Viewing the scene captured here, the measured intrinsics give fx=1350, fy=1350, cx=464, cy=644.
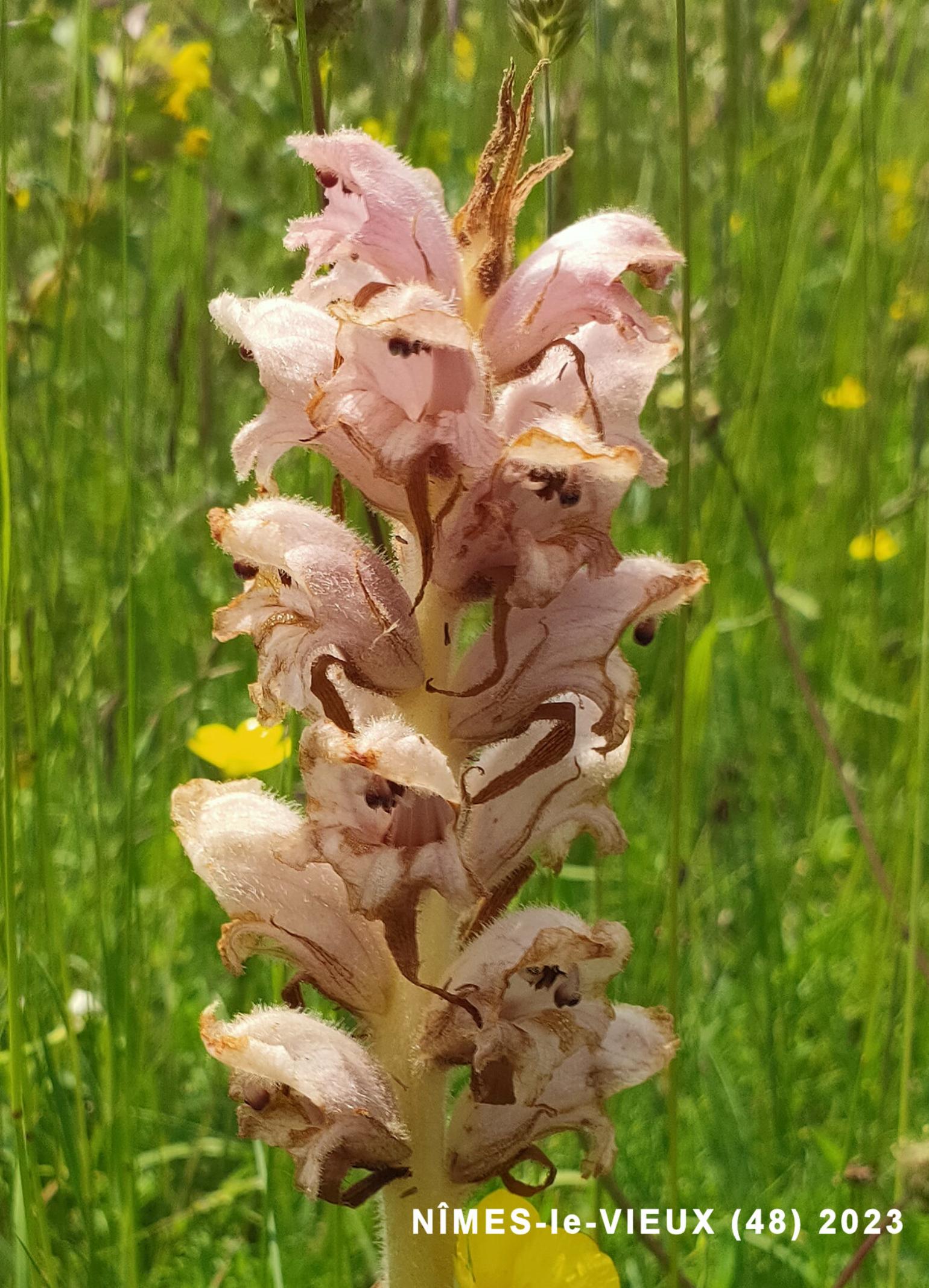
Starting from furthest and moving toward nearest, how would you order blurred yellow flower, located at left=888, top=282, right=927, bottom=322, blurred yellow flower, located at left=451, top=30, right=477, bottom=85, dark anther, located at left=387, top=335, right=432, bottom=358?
blurred yellow flower, located at left=451, top=30, right=477, bottom=85
blurred yellow flower, located at left=888, top=282, right=927, bottom=322
dark anther, located at left=387, top=335, right=432, bottom=358

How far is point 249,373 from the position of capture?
2.89 meters

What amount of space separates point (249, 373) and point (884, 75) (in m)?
1.41

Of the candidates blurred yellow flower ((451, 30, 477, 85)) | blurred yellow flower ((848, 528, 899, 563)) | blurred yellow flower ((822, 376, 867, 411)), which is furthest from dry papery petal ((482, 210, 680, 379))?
blurred yellow flower ((451, 30, 477, 85))

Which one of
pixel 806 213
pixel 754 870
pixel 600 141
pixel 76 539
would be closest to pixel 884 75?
pixel 806 213

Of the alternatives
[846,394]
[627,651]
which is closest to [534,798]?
[627,651]

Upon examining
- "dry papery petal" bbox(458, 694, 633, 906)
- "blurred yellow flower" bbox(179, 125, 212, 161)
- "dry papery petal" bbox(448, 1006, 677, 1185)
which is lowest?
"dry papery petal" bbox(448, 1006, 677, 1185)

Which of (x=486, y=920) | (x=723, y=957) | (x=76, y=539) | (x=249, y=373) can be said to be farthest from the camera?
(x=76, y=539)

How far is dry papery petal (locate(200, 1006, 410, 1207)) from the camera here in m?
0.96

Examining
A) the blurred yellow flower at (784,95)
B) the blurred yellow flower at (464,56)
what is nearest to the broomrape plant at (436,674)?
the blurred yellow flower at (464,56)

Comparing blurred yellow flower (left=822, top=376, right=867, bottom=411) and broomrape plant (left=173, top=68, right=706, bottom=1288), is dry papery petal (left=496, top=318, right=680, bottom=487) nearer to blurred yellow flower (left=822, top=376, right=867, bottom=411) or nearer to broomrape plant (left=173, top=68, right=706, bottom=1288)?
broomrape plant (left=173, top=68, right=706, bottom=1288)

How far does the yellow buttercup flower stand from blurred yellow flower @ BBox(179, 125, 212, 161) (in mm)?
1924

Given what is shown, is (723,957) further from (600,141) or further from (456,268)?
(456,268)

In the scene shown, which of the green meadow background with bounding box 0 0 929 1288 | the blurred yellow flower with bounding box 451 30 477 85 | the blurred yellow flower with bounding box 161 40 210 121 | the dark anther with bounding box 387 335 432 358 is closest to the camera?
the dark anther with bounding box 387 335 432 358

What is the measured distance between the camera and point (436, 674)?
38.5 inches
